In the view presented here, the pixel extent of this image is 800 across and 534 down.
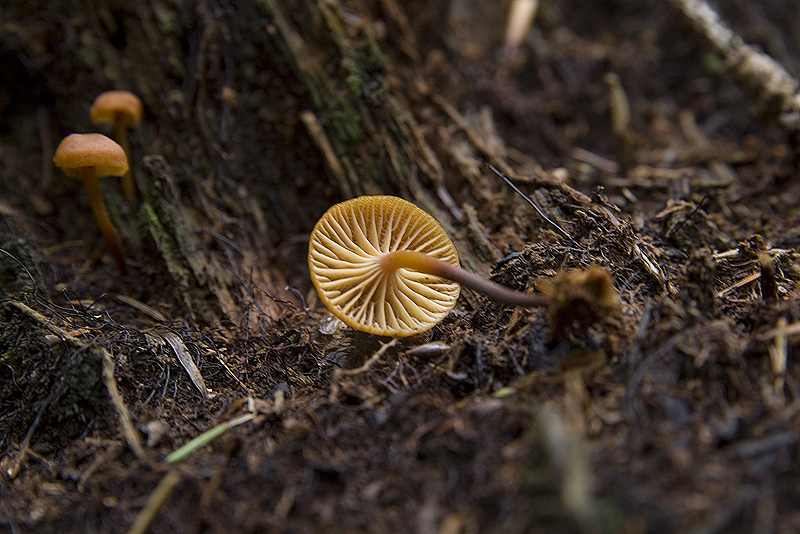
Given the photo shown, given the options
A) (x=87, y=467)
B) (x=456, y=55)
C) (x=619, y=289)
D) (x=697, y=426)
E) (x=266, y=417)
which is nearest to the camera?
(x=697, y=426)

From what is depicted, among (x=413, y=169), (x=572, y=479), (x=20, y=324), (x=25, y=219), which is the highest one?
(x=572, y=479)

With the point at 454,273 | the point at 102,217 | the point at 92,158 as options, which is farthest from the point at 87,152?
the point at 454,273

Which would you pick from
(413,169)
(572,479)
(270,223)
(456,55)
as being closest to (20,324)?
(270,223)

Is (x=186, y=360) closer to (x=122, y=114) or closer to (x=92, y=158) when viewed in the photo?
(x=92, y=158)

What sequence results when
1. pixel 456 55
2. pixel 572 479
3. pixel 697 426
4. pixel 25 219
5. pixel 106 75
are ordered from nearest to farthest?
pixel 572 479 → pixel 697 426 → pixel 25 219 → pixel 106 75 → pixel 456 55

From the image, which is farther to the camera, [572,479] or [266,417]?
[266,417]

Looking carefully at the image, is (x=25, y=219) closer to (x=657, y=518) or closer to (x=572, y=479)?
(x=572, y=479)

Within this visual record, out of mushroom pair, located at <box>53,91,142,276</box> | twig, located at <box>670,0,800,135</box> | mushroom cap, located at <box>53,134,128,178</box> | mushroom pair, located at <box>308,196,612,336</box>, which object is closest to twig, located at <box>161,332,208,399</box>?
mushroom pair, located at <box>308,196,612,336</box>
